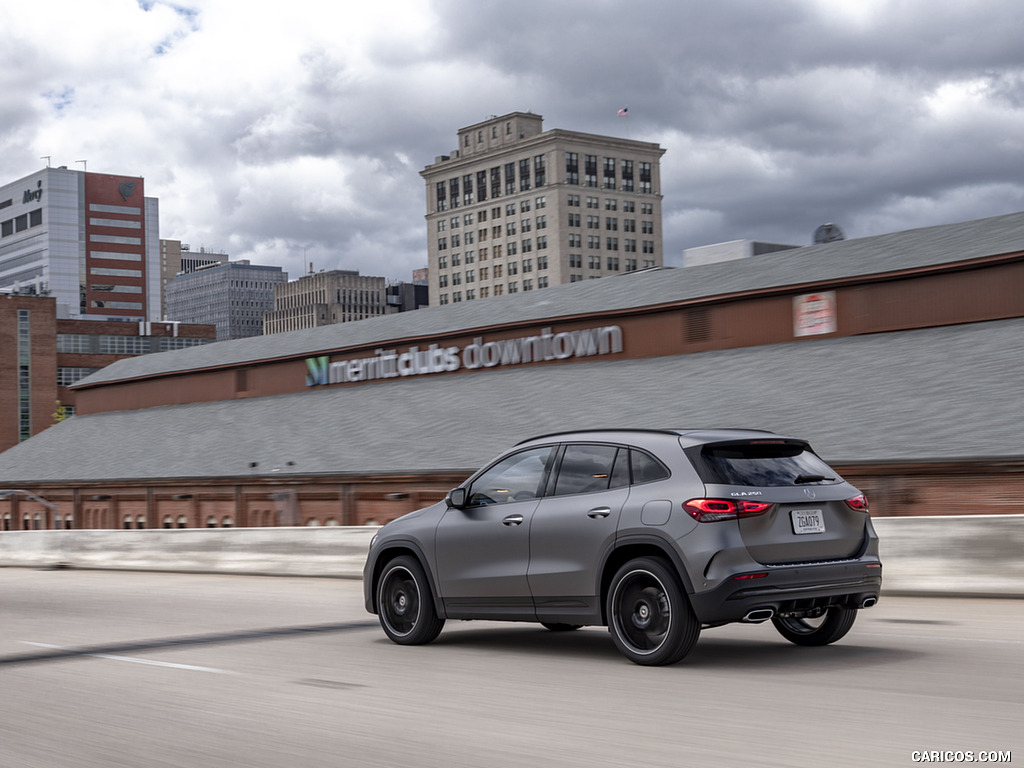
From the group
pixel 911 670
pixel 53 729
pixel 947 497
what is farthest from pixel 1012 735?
pixel 947 497

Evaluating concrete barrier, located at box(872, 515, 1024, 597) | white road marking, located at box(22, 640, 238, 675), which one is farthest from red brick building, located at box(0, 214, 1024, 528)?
white road marking, located at box(22, 640, 238, 675)

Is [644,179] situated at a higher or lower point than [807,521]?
higher

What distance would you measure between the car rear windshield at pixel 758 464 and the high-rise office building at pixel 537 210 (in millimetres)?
152819

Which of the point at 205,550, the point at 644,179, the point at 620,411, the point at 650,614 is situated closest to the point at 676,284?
the point at 620,411

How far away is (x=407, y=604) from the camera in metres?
11.0

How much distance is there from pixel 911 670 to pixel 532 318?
3217cm

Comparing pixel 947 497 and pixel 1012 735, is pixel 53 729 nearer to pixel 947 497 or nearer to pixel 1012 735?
pixel 1012 735

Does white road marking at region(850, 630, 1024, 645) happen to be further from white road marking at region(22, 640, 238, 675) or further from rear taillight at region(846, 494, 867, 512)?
white road marking at region(22, 640, 238, 675)

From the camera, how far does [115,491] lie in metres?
35.9

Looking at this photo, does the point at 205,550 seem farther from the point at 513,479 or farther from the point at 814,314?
the point at 814,314

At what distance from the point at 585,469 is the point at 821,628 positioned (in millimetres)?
2357

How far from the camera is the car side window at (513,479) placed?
9.98m

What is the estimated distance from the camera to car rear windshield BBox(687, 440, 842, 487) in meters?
8.77

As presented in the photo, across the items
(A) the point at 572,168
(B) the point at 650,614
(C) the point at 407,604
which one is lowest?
(C) the point at 407,604
